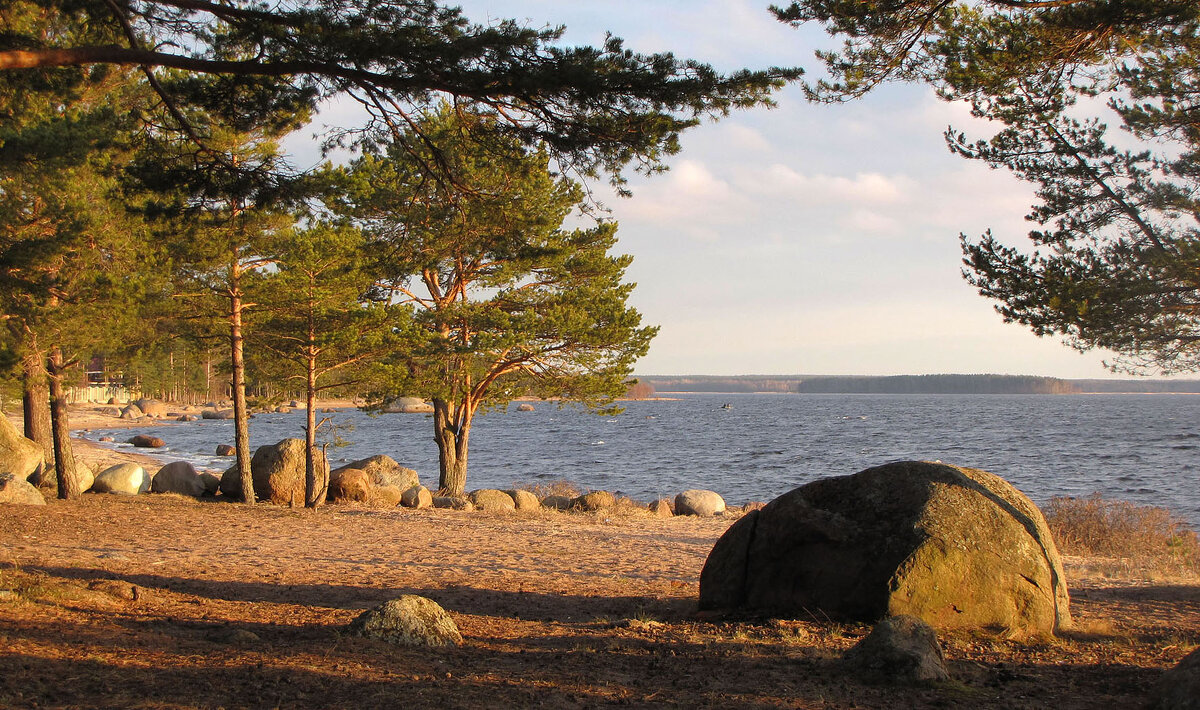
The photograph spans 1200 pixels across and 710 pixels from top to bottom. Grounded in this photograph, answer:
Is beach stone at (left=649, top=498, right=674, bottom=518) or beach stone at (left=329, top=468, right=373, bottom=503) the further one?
beach stone at (left=649, top=498, right=674, bottom=518)

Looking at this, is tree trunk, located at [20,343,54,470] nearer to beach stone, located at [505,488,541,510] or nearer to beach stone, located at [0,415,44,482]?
beach stone, located at [0,415,44,482]

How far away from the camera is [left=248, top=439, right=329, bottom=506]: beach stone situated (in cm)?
1902

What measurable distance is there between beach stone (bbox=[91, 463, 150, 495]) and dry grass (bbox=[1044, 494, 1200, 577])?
1871cm

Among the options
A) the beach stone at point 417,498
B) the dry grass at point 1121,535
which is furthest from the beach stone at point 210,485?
the dry grass at point 1121,535

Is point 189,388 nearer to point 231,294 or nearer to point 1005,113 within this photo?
point 231,294

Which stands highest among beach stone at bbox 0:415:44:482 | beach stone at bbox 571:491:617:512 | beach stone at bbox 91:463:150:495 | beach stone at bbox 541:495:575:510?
beach stone at bbox 0:415:44:482

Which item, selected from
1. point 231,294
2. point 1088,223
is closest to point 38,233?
point 231,294

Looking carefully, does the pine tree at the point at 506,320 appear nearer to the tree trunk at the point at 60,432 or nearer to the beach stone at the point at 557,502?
the beach stone at the point at 557,502

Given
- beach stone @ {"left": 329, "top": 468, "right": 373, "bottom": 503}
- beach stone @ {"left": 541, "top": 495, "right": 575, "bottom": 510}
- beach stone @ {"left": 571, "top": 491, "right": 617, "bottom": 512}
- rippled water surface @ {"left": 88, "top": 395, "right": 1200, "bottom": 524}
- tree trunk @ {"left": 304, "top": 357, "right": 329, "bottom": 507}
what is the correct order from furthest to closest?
rippled water surface @ {"left": 88, "top": 395, "right": 1200, "bottom": 524}
beach stone @ {"left": 541, "top": 495, "right": 575, "bottom": 510}
beach stone @ {"left": 571, "top": 491, "right": 617, "bottom": 512}
beach stone @ {"left": 329, "top": 468, "right": 373, "bottom": 503}
tree trunk @ {"left": 304, "top": 357, "right": 329, "bottom": 507}

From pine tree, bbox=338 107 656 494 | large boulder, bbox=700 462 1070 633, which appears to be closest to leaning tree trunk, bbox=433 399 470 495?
pine tree, bbox=338 107 656 494

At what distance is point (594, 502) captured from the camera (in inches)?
801

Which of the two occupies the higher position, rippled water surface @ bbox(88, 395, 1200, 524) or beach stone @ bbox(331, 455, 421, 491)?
beach stone @ bbox(331, 455, 421, 491)

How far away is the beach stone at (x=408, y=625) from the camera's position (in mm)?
5891

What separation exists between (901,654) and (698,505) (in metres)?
16.5
